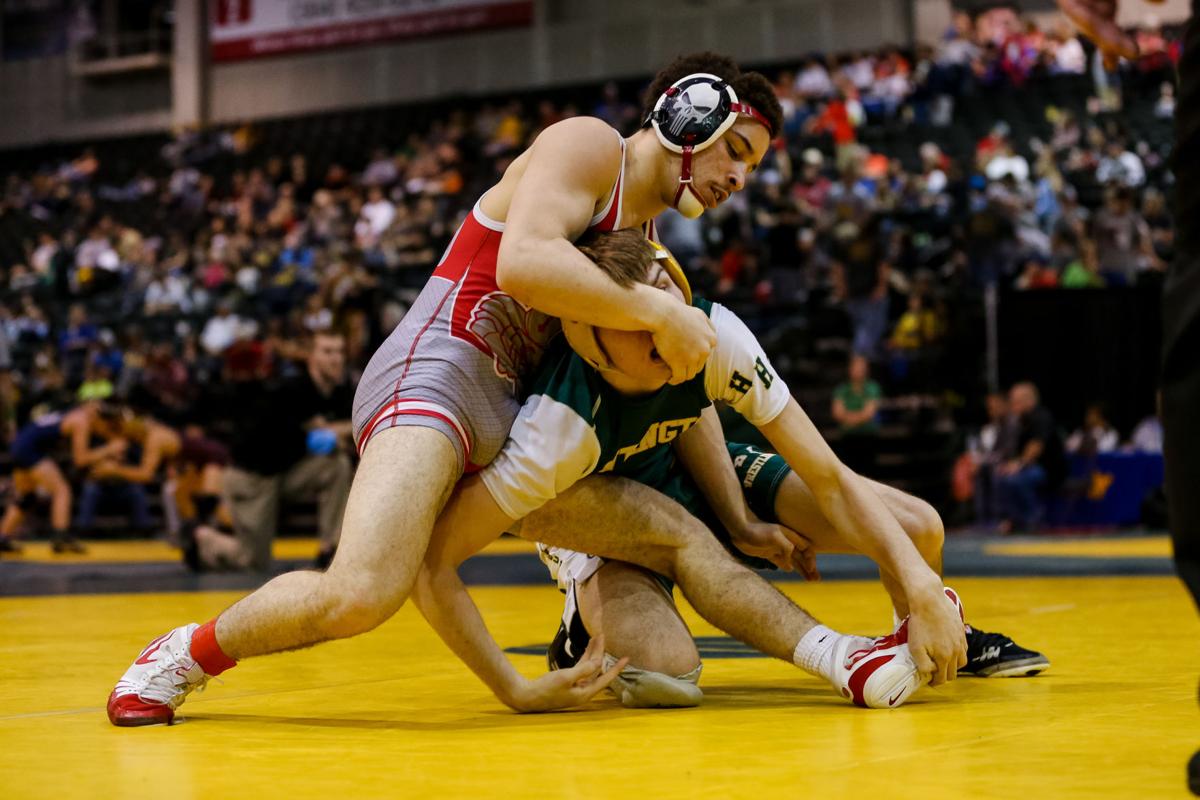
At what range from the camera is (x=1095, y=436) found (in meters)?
10.7

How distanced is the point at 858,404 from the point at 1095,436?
63.8 inches

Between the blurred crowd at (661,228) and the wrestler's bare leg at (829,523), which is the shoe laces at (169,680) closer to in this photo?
the wrestler's bare leg at (829,523)

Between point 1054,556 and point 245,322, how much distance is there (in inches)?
361

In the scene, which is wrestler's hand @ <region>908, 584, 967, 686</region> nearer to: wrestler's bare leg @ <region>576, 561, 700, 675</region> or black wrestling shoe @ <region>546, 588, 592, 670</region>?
wrestler's bare leg @ <region>576, 561, 700, 675</region>

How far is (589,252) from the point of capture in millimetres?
2982

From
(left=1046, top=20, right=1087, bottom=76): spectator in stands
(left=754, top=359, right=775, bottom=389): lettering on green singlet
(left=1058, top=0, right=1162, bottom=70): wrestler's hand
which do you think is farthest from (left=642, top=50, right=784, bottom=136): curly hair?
(left=1046, top=20, right=1087, bottom=76): spectator in stands

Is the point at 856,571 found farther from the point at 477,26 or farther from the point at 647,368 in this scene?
the point at 477,26

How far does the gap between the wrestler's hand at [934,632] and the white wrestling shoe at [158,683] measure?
1.36 m

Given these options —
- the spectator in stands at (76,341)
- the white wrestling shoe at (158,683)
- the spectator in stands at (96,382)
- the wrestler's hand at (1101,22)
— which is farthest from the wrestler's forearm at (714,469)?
the spectator in stands at (76,341)

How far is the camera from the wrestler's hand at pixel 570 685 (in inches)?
119

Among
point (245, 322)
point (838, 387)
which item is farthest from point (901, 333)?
point (245, 322)

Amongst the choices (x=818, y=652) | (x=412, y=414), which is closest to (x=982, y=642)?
(x=818, y=652)

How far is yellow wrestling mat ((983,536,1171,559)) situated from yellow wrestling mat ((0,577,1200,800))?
3987 mm

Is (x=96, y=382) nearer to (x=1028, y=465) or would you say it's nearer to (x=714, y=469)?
(x=1028, y=465)
